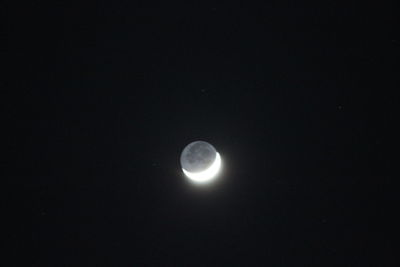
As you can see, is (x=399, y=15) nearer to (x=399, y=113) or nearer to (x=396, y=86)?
(x=396, y=86)

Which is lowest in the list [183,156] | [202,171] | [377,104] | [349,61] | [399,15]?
[202,171]

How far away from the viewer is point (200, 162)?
3994mm

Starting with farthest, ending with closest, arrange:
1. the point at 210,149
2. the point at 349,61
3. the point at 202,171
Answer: the point at 349,61 < the point at 210,149 < the point at 202,171

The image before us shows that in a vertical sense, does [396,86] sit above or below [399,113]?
above

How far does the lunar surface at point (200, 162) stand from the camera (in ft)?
12.9

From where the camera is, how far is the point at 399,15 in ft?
A: 14.2

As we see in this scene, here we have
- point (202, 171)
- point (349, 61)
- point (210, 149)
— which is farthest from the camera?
point (349, 61)

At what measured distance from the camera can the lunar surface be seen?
3.93 meters

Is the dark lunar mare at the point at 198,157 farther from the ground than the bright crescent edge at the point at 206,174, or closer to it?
farther from the ground

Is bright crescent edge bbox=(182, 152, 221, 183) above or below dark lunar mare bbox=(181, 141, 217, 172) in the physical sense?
below

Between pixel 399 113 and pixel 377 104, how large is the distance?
30 centimetres

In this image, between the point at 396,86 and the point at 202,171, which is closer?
the point at 202,171

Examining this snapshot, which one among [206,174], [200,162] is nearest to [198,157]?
[200,162]

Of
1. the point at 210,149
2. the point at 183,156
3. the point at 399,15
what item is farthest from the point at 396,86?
the point at 183,156
